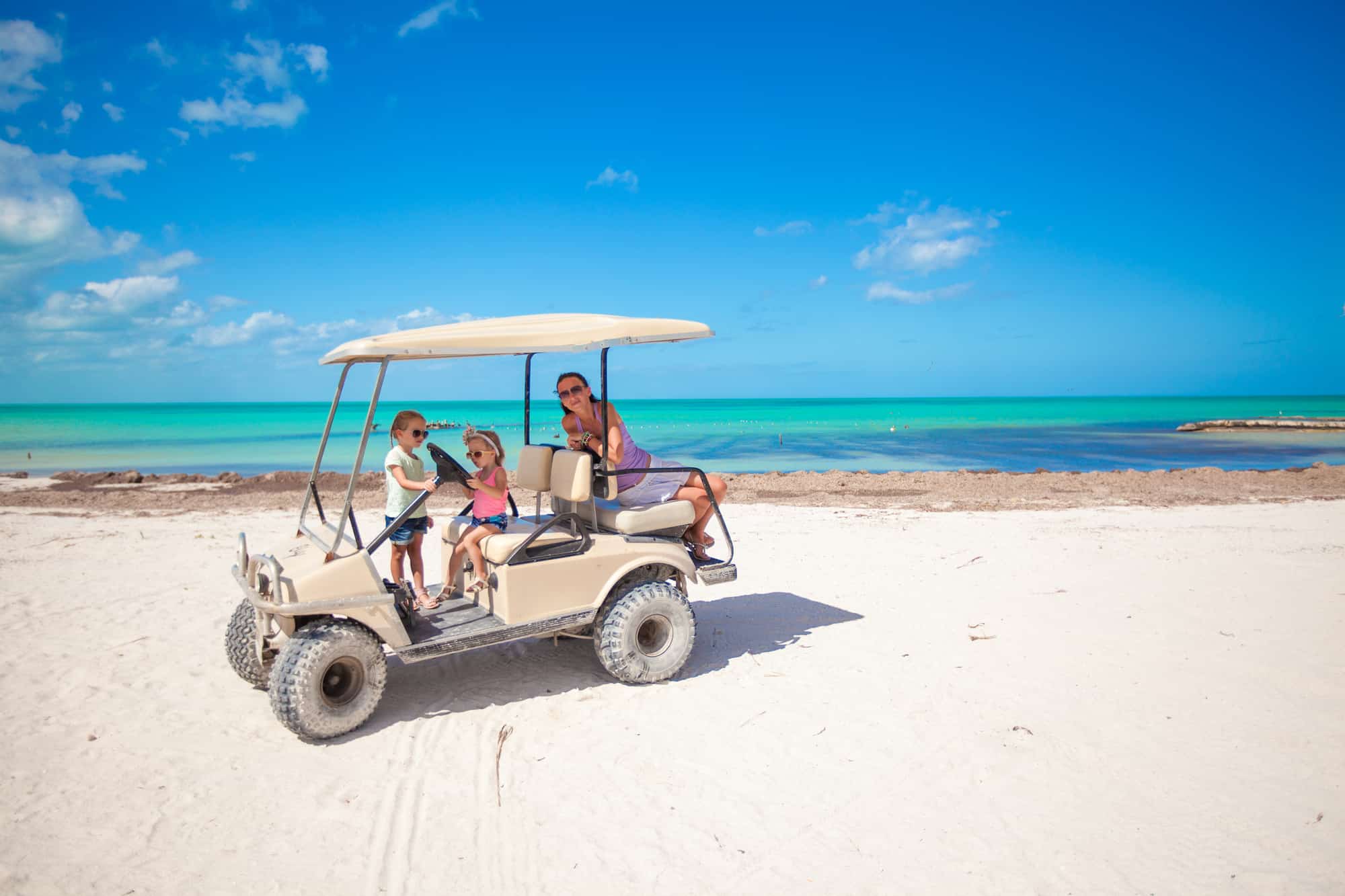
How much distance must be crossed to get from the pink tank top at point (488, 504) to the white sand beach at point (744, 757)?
123cm

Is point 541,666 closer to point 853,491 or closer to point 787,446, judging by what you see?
point 853,491

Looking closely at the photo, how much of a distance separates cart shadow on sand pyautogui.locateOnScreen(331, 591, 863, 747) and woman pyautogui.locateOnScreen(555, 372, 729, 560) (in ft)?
3.33

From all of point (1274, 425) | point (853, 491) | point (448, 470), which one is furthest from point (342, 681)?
point (1274, 425)

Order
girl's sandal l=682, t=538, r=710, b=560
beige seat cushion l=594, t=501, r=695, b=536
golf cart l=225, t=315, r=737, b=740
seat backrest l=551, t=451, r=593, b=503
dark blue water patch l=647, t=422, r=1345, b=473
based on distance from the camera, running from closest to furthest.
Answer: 1. golf cart l=225, t=315, r=737, b=740
2. seat backrest l=551, t=451, r=593, b=503
3. beige seat cushion l=594, t=501, r=695, b=536
4. girl's sandal l=682, t=538, r=710, b=560
5. dark blue water patch l=647, t=422, r=1345, b=473

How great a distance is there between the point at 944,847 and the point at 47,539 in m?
11.9

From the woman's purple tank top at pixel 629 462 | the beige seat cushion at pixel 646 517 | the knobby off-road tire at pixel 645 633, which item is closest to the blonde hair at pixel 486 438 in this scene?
the woman's purple tank top at pixel 629 462

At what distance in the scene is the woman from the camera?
5516 mm

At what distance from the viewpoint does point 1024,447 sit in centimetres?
3322

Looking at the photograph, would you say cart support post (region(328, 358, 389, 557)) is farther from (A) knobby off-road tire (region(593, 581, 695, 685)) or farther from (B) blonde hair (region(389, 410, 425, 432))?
(A) knobby off-road tire (region(593, 581, 695, 685))

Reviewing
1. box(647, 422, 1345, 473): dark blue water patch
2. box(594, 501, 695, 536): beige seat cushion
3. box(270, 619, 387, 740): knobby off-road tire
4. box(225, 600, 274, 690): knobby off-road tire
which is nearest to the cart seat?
box(594, 501, 695, 536): beige seat cushion

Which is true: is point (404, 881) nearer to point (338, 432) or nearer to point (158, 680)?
point (158, 680)

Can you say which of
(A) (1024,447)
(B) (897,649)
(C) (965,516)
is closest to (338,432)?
(A) (1024,447)

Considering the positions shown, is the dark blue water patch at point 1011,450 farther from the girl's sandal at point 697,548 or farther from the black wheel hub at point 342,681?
the black wheel hub at point 342,681

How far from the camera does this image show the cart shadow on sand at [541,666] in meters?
5.22
